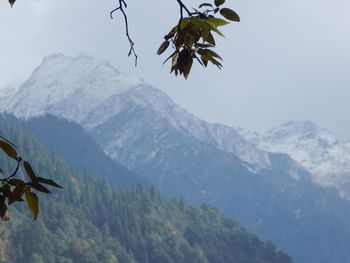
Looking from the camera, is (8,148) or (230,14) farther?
(230,14)

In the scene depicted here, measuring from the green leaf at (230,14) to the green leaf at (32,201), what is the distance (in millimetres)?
1238

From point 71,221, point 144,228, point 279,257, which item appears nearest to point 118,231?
point 144,228

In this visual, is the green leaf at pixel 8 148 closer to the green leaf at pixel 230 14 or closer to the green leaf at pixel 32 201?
the green leaf at pixel 32 201

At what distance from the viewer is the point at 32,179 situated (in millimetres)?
4133

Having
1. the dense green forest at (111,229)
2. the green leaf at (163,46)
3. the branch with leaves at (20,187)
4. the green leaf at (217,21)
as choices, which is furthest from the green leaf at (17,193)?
the dense green forest at (111,229)

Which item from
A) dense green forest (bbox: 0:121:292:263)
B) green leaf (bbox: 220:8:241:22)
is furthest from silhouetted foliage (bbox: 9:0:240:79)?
dense green forest (bbox: 0:121:292:263)

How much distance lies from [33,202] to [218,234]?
17491 cm

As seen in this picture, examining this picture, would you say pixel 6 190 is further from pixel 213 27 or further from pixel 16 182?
pixel 213 27

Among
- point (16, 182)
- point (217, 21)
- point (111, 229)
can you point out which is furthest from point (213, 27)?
point (111, 229)

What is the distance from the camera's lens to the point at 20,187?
4.27 metres

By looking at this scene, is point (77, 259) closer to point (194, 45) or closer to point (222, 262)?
point (222, 262)

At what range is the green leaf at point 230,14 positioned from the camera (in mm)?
4516

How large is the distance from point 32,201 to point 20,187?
0.14 meters

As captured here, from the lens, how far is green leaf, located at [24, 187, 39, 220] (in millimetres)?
4129
